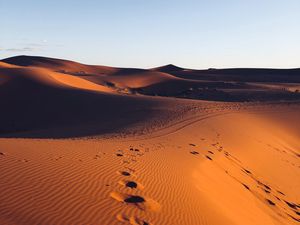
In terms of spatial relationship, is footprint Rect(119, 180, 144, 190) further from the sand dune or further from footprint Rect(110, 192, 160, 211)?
footprint Rect(110, 192, 160, 211)

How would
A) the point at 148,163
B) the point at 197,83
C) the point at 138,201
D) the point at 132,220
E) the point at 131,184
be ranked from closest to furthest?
the point at 132,220 → the point at 138,201 → the point at 131,184 → the point at 148,163 → the point at 197,83

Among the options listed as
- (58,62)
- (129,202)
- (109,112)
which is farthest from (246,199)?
(58,62)

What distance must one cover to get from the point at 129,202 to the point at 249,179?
5649mm

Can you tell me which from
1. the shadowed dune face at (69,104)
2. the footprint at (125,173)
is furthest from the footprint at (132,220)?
the shadowed dune face at (69,104)

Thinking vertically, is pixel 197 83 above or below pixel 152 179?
above

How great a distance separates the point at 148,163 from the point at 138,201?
2.84 metres

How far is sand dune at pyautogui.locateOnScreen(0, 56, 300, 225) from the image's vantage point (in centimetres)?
635

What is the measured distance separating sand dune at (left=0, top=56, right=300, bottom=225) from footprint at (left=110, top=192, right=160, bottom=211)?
0.7 inches

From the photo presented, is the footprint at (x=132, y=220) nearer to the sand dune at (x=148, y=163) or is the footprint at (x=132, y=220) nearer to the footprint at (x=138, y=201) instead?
the sand dune at (x=148, y=163)

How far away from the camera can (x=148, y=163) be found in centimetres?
957

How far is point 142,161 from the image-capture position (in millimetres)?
9703

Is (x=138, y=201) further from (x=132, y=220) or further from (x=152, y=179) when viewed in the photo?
(x=152, y=179)

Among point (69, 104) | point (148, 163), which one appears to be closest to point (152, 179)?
point (148, 163)

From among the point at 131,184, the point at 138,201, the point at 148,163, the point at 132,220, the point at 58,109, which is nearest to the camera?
the point at 132,220
